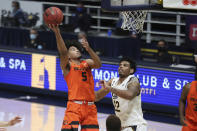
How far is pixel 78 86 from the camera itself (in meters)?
8.17

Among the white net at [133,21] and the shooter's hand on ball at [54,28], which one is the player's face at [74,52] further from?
the white net at [133,21]

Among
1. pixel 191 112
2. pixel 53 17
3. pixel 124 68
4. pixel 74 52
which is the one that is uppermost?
pixel 53 17

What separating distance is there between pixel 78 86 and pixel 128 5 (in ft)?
5.71

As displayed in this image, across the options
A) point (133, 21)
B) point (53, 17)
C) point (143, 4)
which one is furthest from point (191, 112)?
point (133, 21)

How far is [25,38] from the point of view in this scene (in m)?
17.8

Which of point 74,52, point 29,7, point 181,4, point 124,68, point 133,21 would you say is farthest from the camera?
point 29,7

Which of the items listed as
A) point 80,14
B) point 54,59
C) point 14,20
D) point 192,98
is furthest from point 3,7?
point 192,98

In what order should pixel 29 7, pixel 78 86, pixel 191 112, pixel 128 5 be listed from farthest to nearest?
pixel 29 7 < pixel 128 5 < pixel 78 86 < pixel 191 112

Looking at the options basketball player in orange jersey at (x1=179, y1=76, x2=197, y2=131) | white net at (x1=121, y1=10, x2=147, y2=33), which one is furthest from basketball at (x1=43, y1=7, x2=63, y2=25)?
→ basketball player in orange jersey at (x1=179, y1=76, x2=197, y2=131)

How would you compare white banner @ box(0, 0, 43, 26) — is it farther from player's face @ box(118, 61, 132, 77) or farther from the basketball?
player's face @ box(118, 61, 132, 77)

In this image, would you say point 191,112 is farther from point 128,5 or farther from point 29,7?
point 29,7

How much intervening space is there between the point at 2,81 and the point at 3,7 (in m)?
6.48

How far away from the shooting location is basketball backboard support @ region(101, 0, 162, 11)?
8.75 m

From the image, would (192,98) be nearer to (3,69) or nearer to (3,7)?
(3,69)
